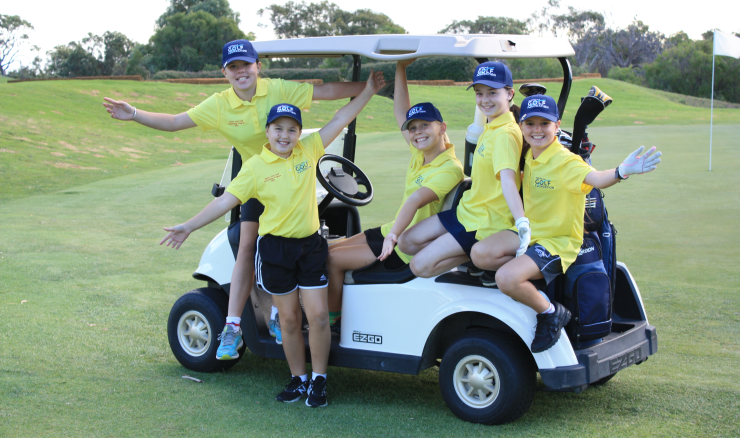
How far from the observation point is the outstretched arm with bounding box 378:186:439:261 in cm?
329

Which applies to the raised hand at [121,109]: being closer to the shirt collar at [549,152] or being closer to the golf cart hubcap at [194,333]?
the golf cart hubcap at [194,333]

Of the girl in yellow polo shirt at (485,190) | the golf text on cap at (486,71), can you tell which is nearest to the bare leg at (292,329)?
the girl in yellow polo shirt at (485,190)

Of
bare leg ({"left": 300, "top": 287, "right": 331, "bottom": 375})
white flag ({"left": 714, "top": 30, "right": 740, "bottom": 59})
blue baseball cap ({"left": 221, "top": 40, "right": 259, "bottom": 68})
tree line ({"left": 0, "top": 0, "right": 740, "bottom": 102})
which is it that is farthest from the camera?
tree line ({"left": 0, "top": 0, "right": 740, "bottom": 102})

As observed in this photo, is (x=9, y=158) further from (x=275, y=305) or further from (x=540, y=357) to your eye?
(x=540, y=357)

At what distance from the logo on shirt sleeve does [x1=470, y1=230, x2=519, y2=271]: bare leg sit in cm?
25

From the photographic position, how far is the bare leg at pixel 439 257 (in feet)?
10.8

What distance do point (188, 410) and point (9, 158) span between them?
15.8 m

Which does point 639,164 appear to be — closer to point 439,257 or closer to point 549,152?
point 549,152

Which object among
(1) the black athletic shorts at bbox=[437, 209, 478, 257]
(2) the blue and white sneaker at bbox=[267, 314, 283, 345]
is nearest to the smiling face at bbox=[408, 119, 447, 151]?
(1) the black athletic shorts at bbox=[437, 209, 478, 257]

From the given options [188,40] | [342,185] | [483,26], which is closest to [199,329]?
[342,185]

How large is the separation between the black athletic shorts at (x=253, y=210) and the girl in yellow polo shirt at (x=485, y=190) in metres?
0.89

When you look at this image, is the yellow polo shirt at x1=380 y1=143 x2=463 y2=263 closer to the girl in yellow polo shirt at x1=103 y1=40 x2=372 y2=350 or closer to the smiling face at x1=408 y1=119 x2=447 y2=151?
the smiling face at x1=408 y1=119 x2=447 y2=151

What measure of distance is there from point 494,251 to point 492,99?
0.76 meters

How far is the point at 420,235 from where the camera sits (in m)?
3.46
